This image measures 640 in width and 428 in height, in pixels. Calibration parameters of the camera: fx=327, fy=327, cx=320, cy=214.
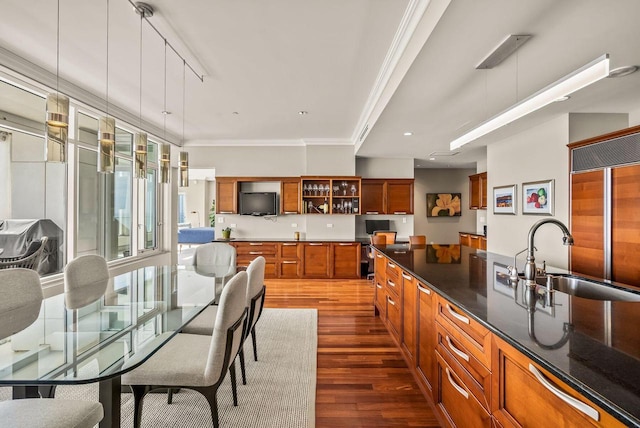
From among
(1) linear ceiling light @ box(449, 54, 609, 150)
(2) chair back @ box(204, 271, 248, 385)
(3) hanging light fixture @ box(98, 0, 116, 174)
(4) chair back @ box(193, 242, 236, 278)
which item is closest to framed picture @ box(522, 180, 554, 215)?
(1) linear ceiling light @ box(449, 54, 609, 150)

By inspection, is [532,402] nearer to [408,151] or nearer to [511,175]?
[511,175]

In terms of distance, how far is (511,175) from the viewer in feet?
16.5

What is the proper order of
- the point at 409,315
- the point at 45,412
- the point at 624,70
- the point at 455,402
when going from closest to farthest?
the point at 45,412 → the point at 455,402 → the point at 409,315 → the point at 624,70

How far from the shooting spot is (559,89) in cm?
168

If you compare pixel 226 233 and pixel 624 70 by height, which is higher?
pixel 624 70

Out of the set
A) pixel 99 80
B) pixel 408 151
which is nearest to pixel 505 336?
pixel 99 80

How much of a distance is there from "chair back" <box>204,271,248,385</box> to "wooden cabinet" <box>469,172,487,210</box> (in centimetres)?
632

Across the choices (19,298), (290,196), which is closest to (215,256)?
(19,298)

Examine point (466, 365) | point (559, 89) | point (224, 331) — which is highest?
point (559, 89)

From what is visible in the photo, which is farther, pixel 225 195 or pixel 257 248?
pixel 225 195

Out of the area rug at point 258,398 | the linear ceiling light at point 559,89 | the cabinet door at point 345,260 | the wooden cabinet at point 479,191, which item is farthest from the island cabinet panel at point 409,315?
the wooden cabinet at point 479,191

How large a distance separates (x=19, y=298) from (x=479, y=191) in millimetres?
7269

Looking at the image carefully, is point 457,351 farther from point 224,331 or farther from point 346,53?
point 346,53

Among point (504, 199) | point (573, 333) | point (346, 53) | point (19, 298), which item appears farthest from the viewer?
point (504, 199)
